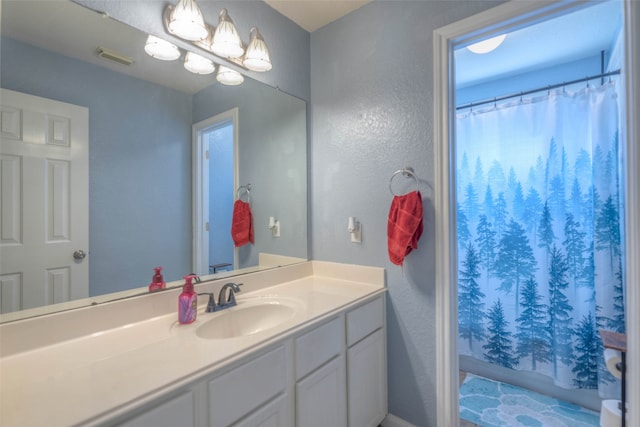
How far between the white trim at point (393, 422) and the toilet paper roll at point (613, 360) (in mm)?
928

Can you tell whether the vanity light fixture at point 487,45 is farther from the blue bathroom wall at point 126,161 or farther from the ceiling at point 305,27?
the blue bathroom wall at point 126,161

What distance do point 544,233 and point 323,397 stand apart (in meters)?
1.78

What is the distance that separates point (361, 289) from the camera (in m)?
1.55

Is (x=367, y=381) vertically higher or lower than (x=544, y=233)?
lower

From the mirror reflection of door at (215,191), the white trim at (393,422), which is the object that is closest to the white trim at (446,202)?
the white trim at (393,422)

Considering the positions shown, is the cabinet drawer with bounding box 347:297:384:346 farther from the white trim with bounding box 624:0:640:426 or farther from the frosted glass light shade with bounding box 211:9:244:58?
the frosted glass light shade with bounding box 211:9:244:58

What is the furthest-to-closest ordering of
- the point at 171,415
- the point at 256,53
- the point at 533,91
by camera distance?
1. the point at 533,91
2. the point at 256,53
3. the point at 171,415

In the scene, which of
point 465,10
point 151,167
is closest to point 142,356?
point 151,167

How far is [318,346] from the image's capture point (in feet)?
3.76

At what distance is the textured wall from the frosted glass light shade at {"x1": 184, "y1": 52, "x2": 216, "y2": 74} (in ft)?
2.35

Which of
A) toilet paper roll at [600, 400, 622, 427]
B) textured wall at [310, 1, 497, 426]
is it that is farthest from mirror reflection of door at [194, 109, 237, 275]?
toilet paper roll at [600, 400, 622, 427]

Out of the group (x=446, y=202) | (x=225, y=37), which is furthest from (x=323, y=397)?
(x=225, y=37)

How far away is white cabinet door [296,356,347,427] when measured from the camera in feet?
3.54

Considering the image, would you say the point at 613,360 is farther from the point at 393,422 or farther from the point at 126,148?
the point at 126,148
